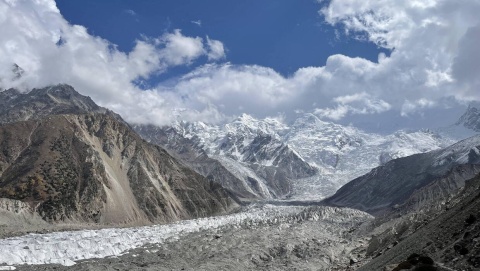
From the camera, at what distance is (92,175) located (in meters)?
133

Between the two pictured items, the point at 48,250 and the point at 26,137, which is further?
the point at 26,137

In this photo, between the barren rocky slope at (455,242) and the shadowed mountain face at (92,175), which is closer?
the barren rocky slope at (455,242)

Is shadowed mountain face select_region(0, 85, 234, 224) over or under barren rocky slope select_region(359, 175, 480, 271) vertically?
over

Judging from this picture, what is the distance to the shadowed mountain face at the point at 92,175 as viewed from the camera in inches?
4747

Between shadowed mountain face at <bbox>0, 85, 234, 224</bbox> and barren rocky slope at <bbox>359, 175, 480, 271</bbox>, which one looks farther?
shadowed mountain face at <bbox>0, 85, 234, 224</bbox>

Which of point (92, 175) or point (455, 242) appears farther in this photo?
point (92, 175)

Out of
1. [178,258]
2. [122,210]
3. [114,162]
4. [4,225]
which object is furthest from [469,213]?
[114,162]

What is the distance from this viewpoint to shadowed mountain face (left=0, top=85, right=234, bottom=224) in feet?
396

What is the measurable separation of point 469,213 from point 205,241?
5964cm

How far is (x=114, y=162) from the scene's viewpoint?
156500mm

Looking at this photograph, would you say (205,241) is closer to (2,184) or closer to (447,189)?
(2,184)

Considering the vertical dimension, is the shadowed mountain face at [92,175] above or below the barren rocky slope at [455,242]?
above

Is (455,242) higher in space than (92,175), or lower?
lower

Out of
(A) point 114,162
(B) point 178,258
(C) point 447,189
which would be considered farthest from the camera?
(C) point 447,189
